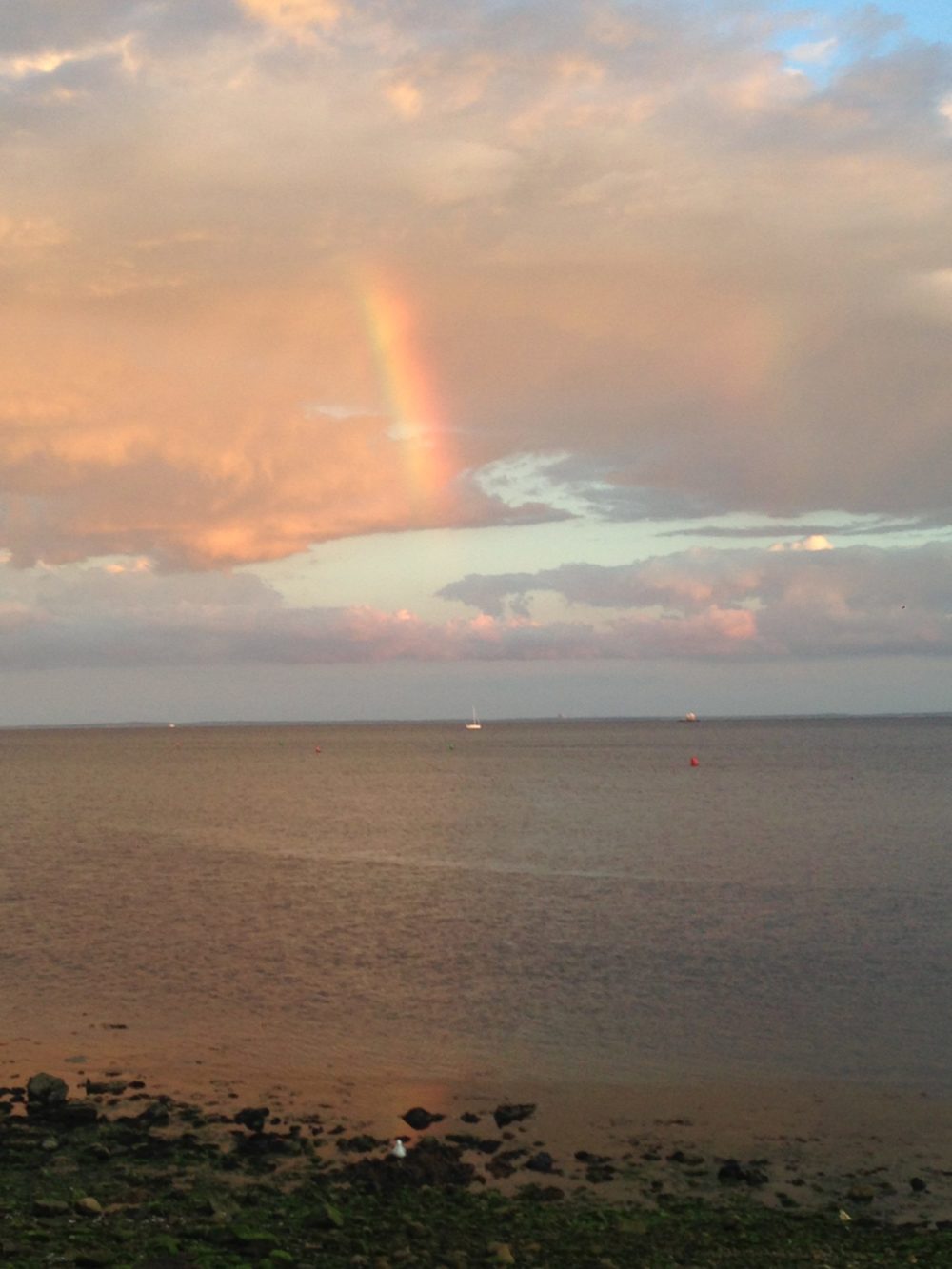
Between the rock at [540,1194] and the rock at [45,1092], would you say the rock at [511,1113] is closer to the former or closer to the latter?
the rock at [540,1194]

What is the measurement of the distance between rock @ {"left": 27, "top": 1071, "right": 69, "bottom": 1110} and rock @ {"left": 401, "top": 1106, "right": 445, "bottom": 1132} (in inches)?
259

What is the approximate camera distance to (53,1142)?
21.5 m

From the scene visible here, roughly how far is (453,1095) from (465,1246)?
8.99 meters

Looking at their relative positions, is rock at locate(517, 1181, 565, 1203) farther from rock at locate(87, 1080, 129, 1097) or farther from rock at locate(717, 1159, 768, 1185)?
rock at locate(87, 1080, 129, 1097)

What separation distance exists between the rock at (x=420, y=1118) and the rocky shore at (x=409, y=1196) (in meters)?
0.05

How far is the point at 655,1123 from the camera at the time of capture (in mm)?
24031

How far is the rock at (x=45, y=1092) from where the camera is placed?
2397 centimetres

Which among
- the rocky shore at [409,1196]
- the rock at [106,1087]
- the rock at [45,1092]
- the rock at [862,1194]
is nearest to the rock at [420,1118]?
the rocky shore at [409,1196]

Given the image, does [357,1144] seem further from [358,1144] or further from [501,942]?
[501,942]

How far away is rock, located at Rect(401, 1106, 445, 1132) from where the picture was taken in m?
23.6

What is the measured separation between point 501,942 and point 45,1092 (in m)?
22.1

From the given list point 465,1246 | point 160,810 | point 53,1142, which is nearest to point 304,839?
point 160,810

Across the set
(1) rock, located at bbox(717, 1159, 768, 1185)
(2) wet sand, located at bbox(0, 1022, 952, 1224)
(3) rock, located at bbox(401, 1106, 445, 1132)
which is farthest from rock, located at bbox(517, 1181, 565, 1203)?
(3) rock, located at bbox(401, 1106, 445, 1132)

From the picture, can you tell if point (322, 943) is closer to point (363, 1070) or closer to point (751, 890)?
point (363, 1070)
